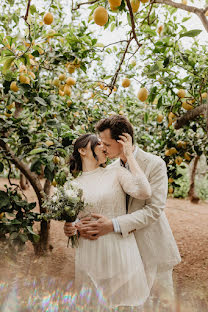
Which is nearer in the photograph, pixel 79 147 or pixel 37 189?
pixel 79 147

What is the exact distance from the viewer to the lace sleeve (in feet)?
4.53

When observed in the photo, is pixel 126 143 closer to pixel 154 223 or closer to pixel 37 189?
pixel 154 223

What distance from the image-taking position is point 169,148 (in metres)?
3.19

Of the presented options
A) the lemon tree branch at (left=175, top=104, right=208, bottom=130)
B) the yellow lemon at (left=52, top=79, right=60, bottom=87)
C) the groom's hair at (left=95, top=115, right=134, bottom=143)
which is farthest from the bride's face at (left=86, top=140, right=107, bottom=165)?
the yellow lemon at (left=52, top=79, right=60, bottom=87)

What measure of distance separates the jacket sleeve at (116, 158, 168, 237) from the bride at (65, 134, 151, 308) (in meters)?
0.07

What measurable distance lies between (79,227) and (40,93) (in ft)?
3.62

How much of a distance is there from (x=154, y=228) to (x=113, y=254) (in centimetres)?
29

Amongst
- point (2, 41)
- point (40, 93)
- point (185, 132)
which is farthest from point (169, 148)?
point (2, 41)

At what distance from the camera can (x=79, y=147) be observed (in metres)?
1.69

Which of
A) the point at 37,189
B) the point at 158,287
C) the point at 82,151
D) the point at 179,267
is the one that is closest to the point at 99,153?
the point at 82,151

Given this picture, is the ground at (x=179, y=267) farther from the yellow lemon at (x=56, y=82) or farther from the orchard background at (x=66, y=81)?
the yellow lemon at (x=56, y=82)

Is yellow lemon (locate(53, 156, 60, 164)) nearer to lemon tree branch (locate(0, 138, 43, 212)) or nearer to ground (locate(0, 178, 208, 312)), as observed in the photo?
lemon tree branch (locate(0, 138, 43, 212))

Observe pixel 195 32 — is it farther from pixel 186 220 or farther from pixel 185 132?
pixel 186 220

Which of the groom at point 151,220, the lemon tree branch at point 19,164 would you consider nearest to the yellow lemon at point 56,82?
the lemon tree branch at point 19,164
